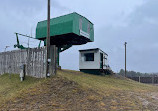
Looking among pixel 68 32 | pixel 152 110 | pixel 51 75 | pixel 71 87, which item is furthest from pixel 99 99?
pixel 68 32

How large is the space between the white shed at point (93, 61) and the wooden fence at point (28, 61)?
37.0 feet

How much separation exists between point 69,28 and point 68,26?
30 cm

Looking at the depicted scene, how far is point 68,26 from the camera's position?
16.1m

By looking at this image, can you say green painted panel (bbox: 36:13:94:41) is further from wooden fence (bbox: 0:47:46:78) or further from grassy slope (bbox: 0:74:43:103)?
grassy slope (bbox: 0:74:43:103)

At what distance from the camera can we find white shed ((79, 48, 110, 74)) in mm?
21172

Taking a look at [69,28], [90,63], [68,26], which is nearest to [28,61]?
[69,28]

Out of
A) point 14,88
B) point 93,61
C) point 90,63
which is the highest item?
point 93,61

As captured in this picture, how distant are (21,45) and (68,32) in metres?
7.24

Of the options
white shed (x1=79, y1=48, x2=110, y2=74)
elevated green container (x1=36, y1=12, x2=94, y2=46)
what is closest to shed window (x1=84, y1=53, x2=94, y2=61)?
white shed (x1=79, y1=48, x2=110, y2=74)

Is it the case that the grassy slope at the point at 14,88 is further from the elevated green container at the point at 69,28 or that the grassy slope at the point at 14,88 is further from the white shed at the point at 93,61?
the white shed at the point at 93,61

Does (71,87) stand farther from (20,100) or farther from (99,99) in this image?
(20,100)

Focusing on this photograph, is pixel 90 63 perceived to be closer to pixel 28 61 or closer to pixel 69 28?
pixel 69 28

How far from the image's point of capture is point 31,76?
10.4 metres

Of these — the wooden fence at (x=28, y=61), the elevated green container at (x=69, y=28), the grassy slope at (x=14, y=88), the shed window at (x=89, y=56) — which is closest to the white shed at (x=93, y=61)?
the shed window at (x=89, y=56)
